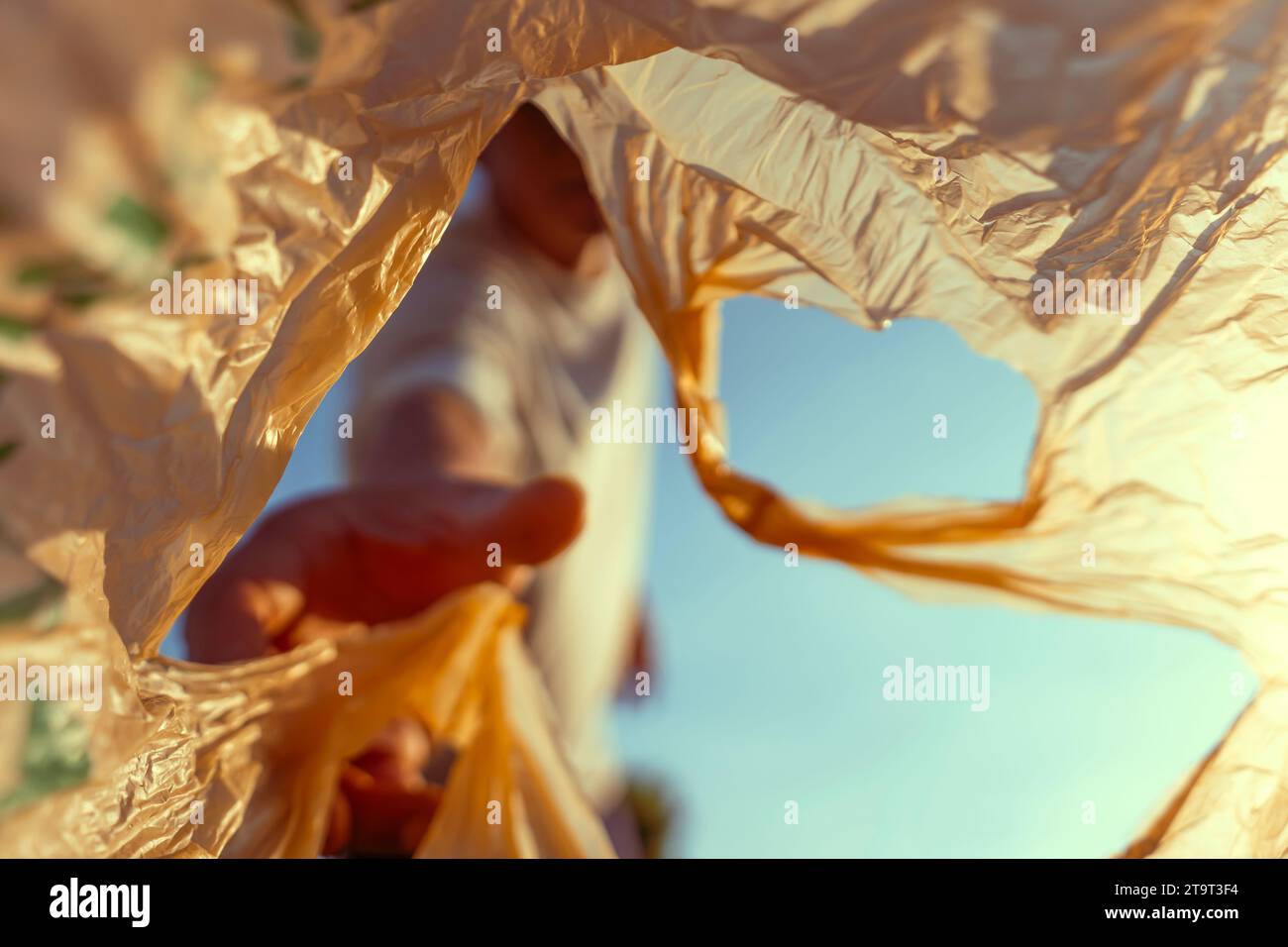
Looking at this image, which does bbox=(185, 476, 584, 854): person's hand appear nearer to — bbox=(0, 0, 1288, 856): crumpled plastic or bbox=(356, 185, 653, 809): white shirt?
bbox=(0, 0, 1288, 856): crumpled plastic

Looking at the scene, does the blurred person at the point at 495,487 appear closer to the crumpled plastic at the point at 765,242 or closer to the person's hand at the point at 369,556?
the person's hand at the point at 369,556

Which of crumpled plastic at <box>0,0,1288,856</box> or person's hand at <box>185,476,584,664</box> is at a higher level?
crumpled plastic at <box>0,0,1288,856</box>

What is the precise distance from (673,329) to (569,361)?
921mm

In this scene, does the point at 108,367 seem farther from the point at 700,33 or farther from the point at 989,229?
the point at 989,229

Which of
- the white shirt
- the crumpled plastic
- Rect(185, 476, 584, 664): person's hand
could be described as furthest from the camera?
the white shirt

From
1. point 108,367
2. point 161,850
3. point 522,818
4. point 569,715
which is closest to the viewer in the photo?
point 108,367

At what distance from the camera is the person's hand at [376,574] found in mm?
699

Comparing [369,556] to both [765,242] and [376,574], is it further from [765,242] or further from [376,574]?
[765,242]

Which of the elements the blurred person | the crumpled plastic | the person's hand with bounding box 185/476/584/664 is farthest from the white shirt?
the crumpled plastic

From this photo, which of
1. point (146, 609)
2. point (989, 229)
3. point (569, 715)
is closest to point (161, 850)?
point (146, 609)

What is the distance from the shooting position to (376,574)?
85cm

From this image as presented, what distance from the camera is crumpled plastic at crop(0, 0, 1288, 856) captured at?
0.38 meters

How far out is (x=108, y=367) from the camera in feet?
1.26
